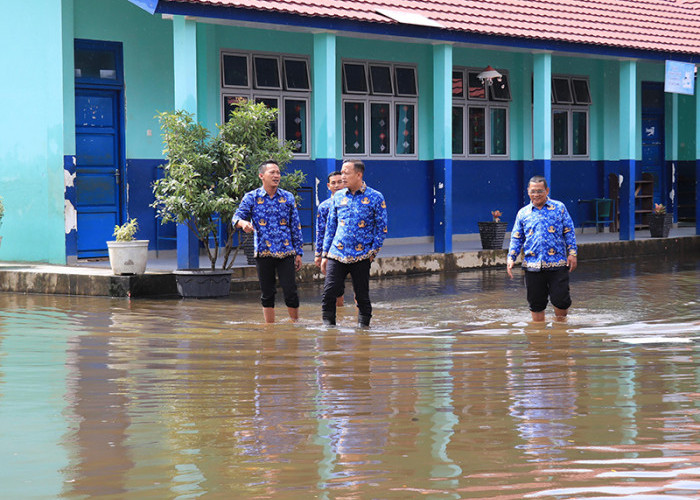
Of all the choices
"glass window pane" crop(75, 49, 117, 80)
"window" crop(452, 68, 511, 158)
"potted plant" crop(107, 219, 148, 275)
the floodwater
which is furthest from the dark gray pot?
"window" crop(452, 68, 511, 158)

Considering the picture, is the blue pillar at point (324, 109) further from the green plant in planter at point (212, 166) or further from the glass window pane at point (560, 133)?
the glass window pane at point (560, 133)

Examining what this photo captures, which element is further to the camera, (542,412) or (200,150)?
(200,150)

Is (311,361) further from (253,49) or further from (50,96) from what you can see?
(253,49)

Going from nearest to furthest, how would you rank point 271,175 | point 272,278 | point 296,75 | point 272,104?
1. point 271,175
2. point 272,278
3. point 272,104
4. point 296,75

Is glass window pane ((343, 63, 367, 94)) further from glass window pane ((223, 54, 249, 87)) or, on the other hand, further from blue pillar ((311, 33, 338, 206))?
blue pillar ((311, 33, 338, 206))

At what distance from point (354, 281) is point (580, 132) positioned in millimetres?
13794

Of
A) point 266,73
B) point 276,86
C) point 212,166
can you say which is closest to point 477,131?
point 276,86

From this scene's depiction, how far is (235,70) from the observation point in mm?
17828

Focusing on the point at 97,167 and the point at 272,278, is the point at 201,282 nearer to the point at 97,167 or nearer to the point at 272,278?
the point at 272,278

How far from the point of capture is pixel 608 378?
7.77 metres

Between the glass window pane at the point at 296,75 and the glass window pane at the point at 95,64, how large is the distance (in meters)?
3.09

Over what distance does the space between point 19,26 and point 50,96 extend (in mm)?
1282

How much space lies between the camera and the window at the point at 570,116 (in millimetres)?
22812

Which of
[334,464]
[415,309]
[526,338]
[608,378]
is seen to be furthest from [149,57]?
[334,464]
